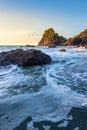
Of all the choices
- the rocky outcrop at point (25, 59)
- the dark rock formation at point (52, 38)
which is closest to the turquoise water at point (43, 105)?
the rocky outcrop at point (25, 59)

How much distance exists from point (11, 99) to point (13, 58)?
8089 mm

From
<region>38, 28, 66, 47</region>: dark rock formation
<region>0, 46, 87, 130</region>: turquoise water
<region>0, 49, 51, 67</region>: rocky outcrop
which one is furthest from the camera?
<region>38, 28, 66, 47</region>: dark rock formation

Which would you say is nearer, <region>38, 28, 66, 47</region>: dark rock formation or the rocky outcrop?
the rocky outcrop

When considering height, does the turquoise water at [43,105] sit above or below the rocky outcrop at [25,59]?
below

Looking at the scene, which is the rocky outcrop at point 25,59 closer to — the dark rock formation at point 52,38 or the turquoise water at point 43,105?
the turquoise water at point 43,105

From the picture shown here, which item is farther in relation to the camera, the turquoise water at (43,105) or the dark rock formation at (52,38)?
the dark rock formation at (52,38)

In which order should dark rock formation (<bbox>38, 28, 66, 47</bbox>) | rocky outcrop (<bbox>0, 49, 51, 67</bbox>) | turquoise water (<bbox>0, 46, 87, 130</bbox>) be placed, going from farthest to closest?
dark rock formation (<bbox>38, 28, 66, 47</bbox>), rocky outcrop (<bbox>0, 49, 51, 67</bbox>), turquoise water (<bbox>0, 46, 87, 130</bbox>)

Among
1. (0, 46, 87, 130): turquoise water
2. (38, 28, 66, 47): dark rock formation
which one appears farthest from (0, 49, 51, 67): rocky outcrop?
(38, 28, 66, 47): dark rock formation

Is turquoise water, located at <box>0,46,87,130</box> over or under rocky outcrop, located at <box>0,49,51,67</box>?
under

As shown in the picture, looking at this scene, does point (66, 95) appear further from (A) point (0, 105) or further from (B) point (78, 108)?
(A) point (0, 105)

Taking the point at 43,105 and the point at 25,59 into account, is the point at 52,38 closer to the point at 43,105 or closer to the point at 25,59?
the point at 25,59

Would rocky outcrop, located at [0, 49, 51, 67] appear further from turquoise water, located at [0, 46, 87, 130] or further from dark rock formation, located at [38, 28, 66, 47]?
dark rock formation, located at [38, 28, 66, 47]

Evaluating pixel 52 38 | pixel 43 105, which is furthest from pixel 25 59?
pixel 52 38

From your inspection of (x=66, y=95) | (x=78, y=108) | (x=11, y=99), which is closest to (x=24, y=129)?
(x=78, y=108)
